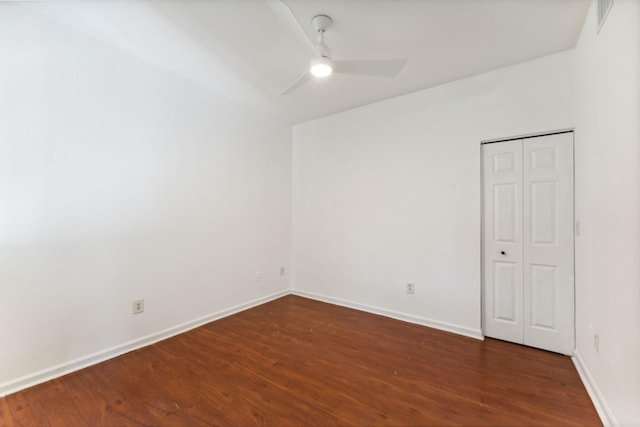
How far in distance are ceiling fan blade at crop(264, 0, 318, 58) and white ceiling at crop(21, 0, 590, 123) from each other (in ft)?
0.08

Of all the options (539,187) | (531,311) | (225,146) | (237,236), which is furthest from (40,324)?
(539,187)

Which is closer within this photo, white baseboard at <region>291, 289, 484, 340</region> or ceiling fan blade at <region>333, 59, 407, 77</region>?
ceiling fan blade at <region>333, 59, 407, 77</region>

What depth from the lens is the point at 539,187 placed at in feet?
7.91

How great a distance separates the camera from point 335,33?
2.06 metres

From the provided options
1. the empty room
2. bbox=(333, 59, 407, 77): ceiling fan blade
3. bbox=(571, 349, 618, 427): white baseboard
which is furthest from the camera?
bbox=(333, 59, 407, 77): ceiling fan blade

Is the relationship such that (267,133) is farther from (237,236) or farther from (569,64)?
(569,64)

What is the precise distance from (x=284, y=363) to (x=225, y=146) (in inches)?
95.0

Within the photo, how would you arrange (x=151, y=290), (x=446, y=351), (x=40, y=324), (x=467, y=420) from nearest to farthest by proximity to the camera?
(x=467, y=420) → (x=40, y=324) → (x=446, y=351) → (x=151, y=290)

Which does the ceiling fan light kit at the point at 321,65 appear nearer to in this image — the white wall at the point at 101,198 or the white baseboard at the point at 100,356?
the white wall at the point at 101,198

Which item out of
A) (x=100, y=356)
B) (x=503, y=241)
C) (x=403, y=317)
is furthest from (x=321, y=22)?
(x=100, y=356)

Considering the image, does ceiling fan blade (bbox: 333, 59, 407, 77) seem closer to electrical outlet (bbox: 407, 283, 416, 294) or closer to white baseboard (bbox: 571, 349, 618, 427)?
electrical outlet (bbox: 407, 283, 416, 294)

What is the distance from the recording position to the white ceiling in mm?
1817

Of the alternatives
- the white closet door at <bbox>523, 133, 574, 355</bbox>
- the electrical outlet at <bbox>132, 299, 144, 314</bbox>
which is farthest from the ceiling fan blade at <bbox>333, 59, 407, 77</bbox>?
the electrical outlet at <bbox>132, 299, 144, 314</bbox>

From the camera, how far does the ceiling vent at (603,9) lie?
153cm
